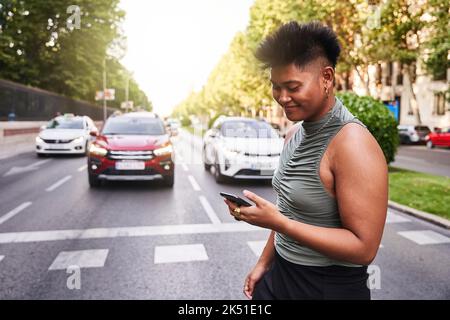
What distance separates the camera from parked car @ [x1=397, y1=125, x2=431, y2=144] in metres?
29.4

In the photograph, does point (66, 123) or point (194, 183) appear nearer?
point (194, 183)

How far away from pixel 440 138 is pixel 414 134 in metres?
3.69

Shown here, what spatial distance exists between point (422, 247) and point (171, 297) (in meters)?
3.49

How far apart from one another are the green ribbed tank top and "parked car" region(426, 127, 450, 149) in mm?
27190

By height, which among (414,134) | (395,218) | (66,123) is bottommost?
(395,218)

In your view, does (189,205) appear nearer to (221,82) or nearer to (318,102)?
(318,102)

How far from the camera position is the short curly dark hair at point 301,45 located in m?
1.61

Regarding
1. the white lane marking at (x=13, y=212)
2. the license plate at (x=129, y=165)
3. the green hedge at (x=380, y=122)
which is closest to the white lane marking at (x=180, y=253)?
the white lane marking at (x=13, y=212)

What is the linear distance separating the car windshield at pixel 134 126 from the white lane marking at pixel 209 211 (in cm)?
263

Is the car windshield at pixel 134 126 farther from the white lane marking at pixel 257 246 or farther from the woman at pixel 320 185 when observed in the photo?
the woman at pixel 320 185

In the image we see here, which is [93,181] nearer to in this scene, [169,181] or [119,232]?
[169,181]

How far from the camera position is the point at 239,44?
154 feet

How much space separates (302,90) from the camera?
1.60 metres

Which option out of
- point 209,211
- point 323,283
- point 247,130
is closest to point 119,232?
point 209,211
